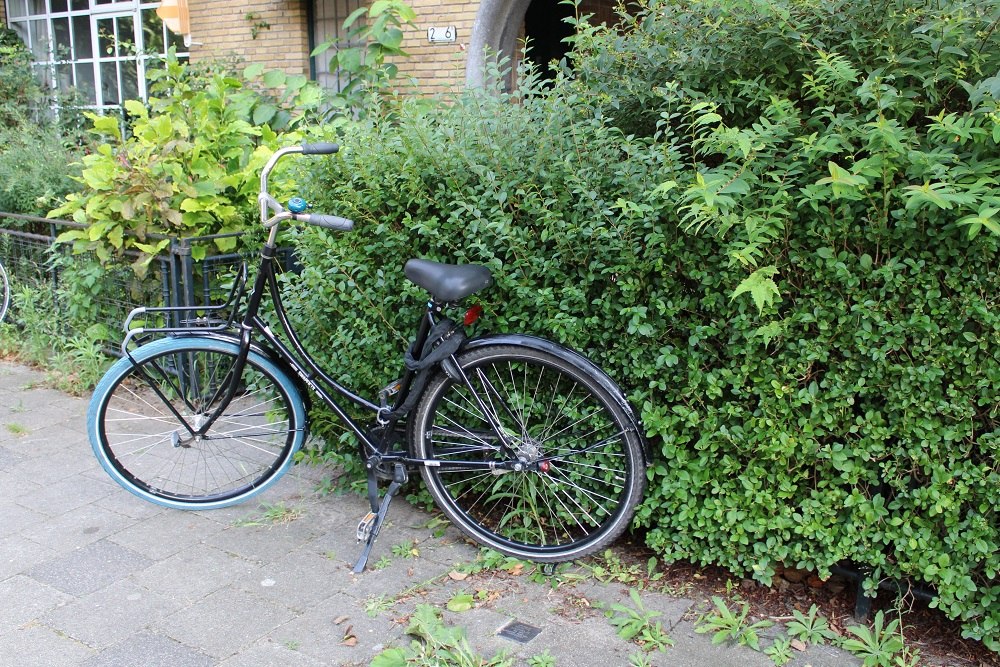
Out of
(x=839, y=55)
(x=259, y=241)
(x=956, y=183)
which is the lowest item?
(x=259, y=241)

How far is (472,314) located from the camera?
3229 mm

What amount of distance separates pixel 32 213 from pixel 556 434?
5.12m

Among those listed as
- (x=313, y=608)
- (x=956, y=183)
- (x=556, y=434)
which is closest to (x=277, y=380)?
(x=313, y=608)

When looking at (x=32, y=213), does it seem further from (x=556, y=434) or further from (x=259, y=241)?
(x=556, y=434)

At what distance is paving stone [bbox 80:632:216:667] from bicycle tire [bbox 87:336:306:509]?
92 cm

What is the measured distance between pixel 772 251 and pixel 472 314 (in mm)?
1154

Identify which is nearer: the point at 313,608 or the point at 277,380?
the point at 313,608

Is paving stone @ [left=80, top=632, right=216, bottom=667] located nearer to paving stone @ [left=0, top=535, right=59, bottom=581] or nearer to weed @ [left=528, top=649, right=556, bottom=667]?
paving stone @ [left=0, top=535, right=59, bottom=581]

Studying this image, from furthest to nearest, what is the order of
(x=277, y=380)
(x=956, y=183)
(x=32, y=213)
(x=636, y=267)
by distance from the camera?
(x=32, y=213) < (x=277, y=380) < (x=636, y=267) < (x=956, y=183)

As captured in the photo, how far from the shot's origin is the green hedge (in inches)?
95.0

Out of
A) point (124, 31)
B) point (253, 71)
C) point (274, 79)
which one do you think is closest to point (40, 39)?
point (124, 31)

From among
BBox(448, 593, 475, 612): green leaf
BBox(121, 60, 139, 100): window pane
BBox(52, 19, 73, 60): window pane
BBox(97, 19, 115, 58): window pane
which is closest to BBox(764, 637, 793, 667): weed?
BBox(448, 593, 475, 612): green leaf

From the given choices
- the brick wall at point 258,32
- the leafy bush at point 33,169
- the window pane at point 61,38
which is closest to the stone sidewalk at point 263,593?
the leafy bush at point 33,169

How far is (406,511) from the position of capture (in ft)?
12.2
